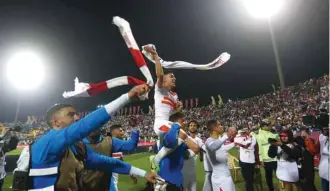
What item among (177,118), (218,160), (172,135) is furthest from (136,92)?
(218,160)

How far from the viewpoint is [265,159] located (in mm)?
9758

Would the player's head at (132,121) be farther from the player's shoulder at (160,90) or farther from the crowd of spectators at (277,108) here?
the crowd of spectators at (277,108)

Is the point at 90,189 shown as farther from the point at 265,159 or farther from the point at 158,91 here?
the point at 265,159

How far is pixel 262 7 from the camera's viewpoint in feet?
60.1

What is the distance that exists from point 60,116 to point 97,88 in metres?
1.27

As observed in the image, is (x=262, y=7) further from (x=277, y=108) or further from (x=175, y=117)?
(x=277, y=108)

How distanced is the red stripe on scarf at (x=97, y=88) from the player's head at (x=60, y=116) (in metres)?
1.09

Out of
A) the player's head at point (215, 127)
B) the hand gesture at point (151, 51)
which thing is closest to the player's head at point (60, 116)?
the hand gesture at point (151, 51)

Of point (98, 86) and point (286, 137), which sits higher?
point (98, 86)

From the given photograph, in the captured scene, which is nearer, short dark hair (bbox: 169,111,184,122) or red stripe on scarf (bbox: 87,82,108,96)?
red stripe on scarf (bbox: 87,82,108,96)

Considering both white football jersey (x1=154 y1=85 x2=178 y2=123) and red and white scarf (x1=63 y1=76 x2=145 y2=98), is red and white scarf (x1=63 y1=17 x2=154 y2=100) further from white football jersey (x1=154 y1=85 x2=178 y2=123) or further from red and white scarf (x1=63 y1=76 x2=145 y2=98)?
white football jersey (x1=154 y1=85 x2=178 y2=123)

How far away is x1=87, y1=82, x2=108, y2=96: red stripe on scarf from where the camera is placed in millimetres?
4303

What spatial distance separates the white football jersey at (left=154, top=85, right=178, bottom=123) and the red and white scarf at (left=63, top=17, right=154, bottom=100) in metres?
1.34

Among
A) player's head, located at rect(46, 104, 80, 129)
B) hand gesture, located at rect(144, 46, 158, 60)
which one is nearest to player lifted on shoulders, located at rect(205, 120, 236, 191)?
hand gesture, located at rect(144, 46, 158, 60)
